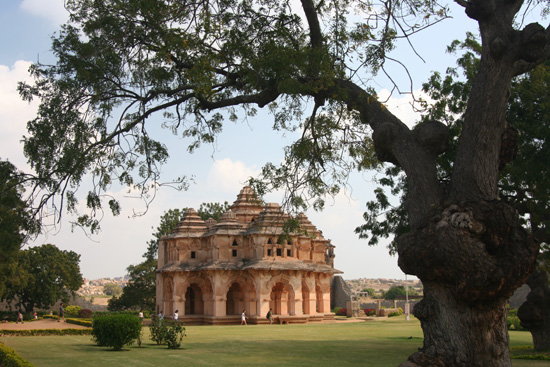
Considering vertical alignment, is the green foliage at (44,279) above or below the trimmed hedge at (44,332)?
above

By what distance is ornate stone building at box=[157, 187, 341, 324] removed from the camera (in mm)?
35969

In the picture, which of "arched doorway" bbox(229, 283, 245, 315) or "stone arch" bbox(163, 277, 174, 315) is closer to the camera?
"arched doorway" bbox(229, 283, 245, 315)

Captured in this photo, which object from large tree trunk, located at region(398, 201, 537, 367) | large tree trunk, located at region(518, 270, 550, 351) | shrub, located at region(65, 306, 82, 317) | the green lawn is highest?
large tree trunk, located at region(398, 201, 537, 367)

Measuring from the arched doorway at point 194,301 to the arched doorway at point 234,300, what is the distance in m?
1.98

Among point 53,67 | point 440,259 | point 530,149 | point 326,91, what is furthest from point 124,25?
point 530,149

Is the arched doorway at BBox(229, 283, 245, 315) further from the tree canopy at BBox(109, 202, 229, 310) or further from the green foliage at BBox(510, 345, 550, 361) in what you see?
the green foliage at BBox(510, 345, 550, 361)

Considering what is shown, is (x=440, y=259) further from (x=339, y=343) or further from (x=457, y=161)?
(x=339, y=343)

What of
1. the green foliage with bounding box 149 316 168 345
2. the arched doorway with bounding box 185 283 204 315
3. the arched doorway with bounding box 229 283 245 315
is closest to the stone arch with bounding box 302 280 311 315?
the arched doorway with bounding box 229 283 245 315

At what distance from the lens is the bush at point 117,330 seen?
16969 millimetres

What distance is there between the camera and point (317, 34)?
9.83 meters

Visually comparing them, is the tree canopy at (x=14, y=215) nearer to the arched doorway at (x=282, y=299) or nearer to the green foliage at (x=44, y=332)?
the green foliage at (x=44, y=332)

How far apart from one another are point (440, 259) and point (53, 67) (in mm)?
7600

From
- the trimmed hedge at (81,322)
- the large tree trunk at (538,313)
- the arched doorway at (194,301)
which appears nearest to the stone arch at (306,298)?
the arched doorway at (194,301)

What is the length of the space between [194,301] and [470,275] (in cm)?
3595
